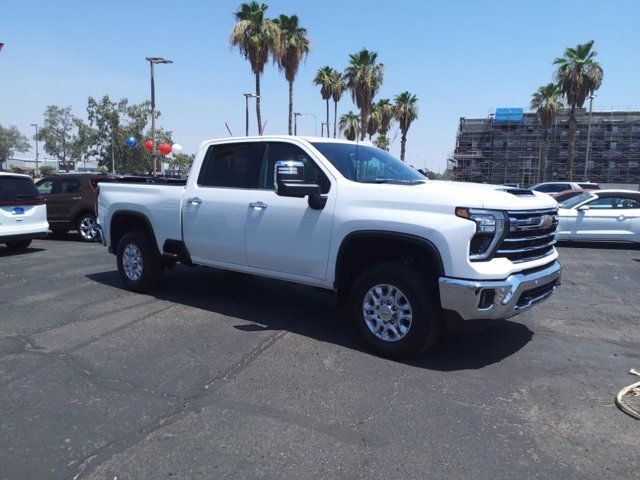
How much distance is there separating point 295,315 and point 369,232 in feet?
6.26

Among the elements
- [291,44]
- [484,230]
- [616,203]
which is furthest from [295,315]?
[291,44]

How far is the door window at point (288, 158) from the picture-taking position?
205 inches

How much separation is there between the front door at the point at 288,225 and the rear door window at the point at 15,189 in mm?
7194

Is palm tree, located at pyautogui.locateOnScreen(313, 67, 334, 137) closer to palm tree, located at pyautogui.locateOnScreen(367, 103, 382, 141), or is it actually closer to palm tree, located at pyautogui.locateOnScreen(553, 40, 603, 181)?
palm tree, located at pyautogui.locateOnScreen(367, 103, 382, 141)

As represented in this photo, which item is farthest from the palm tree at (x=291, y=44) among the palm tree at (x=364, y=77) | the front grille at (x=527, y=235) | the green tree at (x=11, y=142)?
the green tree at (x=11, y=142)

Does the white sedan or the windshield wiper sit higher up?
the windshield wiper

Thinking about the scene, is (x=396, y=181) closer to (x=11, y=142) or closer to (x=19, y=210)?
(x=19, y=210)

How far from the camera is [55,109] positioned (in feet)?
315

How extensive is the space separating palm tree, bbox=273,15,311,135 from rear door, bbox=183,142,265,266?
80.4ft

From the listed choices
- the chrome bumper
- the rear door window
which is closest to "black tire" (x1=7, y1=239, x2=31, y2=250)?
the rear door window

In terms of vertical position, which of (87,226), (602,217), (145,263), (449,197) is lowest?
(87,226)

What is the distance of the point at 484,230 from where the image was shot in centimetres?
423

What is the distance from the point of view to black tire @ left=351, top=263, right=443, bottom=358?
14.6 feet

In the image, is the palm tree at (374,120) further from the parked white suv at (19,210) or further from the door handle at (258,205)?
the door handle at (258,205)
